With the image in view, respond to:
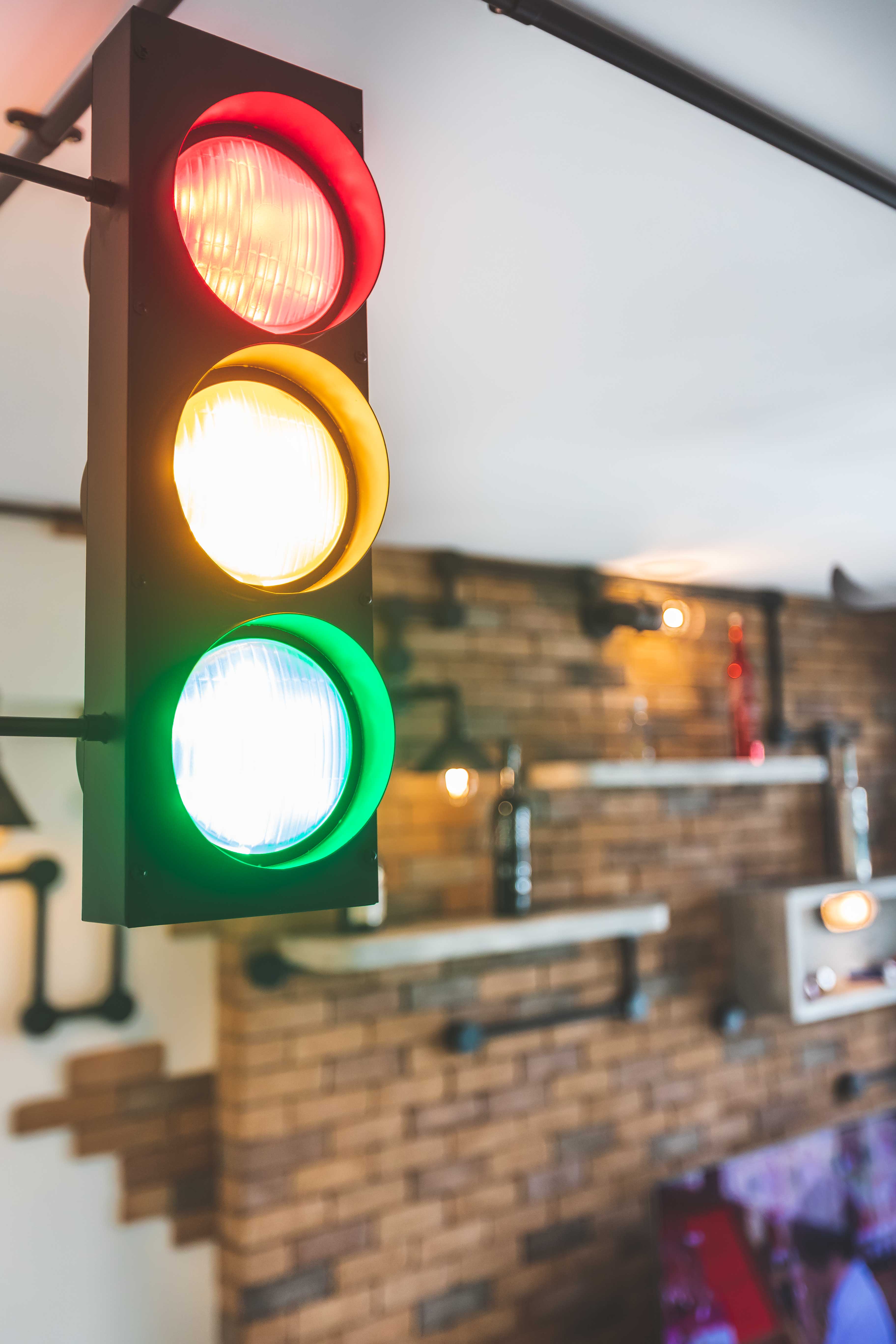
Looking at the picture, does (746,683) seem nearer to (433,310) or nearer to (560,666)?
(560,666)

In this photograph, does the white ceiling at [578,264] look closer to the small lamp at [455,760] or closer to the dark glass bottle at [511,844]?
the small lamp at [455,760]

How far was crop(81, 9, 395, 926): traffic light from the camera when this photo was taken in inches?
21.2

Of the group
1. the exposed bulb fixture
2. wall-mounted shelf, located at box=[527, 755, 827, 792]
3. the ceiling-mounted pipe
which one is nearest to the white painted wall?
wall-mounted shelf, located at box=[527, 755, 827, 792]

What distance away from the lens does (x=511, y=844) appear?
234 cm

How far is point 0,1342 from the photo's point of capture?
5.91 ft

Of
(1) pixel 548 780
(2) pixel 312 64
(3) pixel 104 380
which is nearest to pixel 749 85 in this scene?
(2) pixel 312 64

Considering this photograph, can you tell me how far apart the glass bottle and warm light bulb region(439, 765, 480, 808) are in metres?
0.88

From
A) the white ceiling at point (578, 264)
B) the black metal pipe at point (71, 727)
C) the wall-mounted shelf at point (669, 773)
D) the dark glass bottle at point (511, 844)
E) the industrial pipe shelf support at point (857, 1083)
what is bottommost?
the industrial pipe shelf support at point (857, 1083)

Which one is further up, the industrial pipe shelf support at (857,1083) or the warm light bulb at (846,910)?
the warm light bulb at (846,910)

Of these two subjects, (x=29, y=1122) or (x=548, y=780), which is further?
(x=548, y=780)

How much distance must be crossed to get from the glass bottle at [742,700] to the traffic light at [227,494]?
2410 millimetres

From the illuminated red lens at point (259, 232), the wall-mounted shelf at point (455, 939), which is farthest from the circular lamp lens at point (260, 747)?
the wall-mounted shelf at point (455, 939)

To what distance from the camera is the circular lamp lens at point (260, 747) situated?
0.55 metres

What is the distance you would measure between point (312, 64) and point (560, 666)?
74.3 inches
